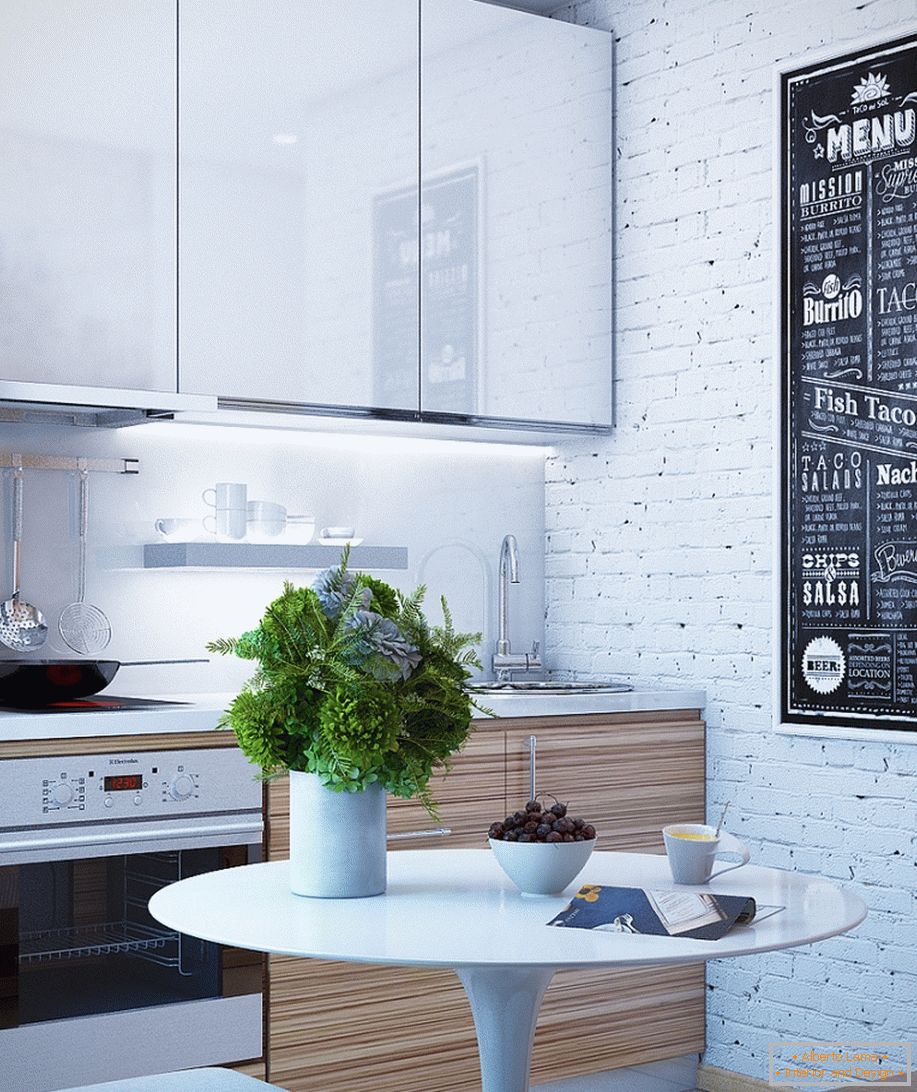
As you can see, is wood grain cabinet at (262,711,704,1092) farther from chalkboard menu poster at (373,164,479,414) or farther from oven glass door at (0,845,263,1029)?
chalkboard menu poster at (373,164,479,414)

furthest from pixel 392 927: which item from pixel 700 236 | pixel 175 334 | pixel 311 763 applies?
pixel 700 236

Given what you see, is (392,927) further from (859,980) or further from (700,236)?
(700,236)

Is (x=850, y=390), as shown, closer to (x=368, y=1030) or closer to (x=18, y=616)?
(x=368, y=1030)

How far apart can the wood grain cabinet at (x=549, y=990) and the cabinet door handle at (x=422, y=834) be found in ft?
0.03

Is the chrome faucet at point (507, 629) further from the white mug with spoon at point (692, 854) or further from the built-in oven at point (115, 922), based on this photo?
the white mug with spoon at point (692, 854)

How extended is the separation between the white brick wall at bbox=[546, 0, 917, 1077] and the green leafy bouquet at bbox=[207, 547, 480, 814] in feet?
5.91

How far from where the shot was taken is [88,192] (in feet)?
11.1

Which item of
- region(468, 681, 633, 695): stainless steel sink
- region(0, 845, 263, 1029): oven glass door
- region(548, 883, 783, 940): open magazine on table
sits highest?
region(468, 681, 633, 695): stainless steel sink

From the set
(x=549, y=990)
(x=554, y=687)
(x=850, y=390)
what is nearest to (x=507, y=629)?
(x=554, y=687)

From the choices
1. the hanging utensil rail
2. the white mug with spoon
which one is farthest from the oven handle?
the white mug with spoon

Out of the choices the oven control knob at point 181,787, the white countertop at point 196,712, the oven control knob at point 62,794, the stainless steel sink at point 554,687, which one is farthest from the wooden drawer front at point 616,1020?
the oven control knob at point 62,794

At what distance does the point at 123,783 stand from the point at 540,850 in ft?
4.32

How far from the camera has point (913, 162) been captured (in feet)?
11.6

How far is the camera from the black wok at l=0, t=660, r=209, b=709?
125 inches
